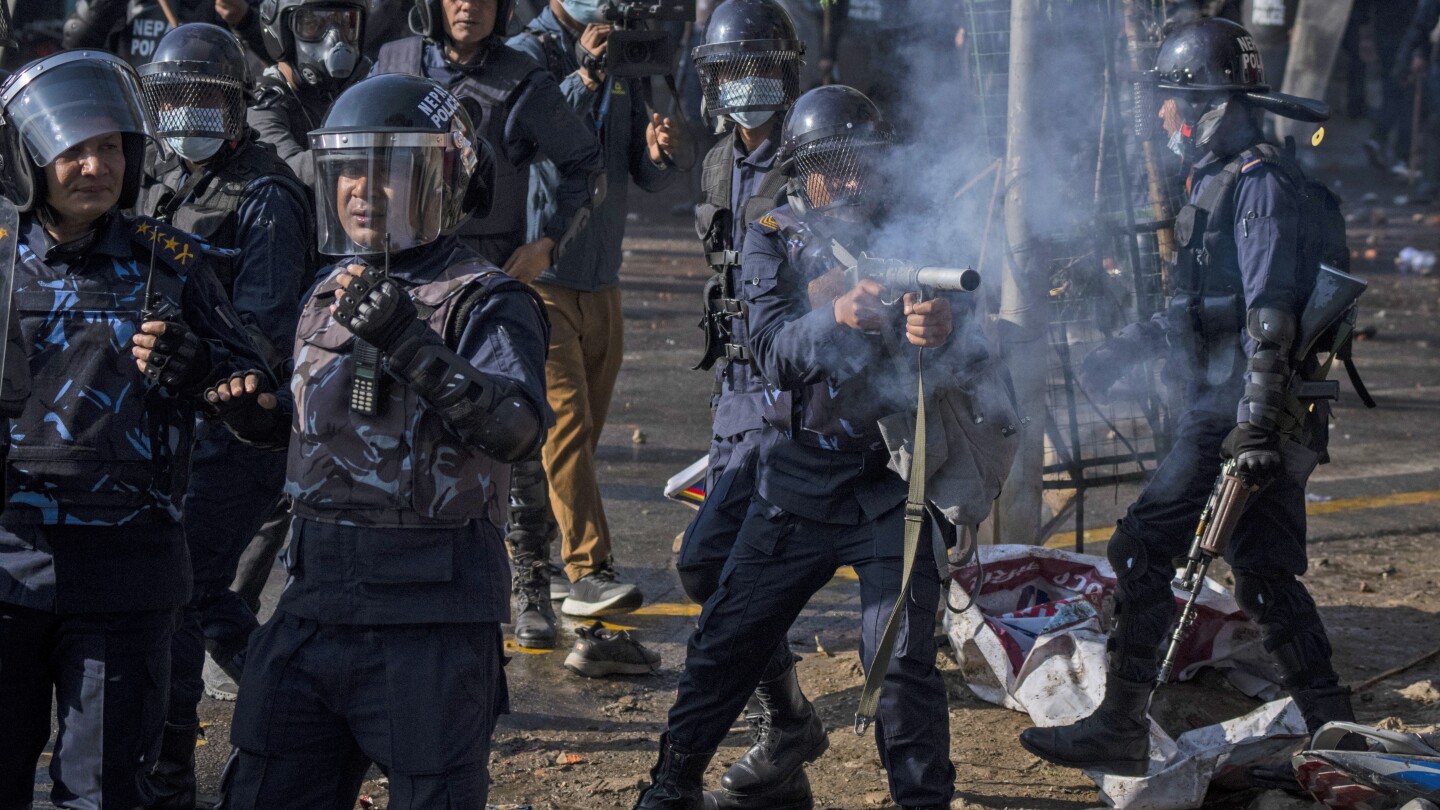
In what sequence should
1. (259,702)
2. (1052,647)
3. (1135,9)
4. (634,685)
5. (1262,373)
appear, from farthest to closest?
1. (1135,9)
2. (634,685)
3. (1052,647)
4. (1262,373)
5. (259,702)

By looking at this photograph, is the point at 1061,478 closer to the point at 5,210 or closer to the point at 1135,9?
the point at 1135,9

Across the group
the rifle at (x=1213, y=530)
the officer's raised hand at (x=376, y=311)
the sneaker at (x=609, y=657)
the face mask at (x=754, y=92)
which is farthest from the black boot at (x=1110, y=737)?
the officer's raised hand at (x=376, y=311)

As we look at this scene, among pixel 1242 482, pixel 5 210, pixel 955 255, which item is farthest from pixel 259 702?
pixel 1242 482

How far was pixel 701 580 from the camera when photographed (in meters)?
4.72

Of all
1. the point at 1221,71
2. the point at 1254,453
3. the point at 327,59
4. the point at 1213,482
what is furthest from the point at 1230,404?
the point at 327,59

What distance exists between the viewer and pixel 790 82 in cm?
530

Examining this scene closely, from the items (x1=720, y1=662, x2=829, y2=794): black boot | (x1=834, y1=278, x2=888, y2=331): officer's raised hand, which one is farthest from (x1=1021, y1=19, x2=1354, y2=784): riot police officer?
(x1=834, y1=278, x2=888, y2=331): officer's raised hand

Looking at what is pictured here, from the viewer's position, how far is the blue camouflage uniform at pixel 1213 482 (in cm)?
470

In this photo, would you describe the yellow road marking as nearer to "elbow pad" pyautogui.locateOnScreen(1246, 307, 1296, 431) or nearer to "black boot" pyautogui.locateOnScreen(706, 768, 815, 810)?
"elbow pad" pyautogui.locateOnScreen(1246, 307, 1296, 431)

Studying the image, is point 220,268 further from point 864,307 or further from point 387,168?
point 864,307

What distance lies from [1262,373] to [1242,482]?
0.30m

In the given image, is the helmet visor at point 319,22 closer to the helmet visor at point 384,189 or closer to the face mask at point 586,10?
the face mask at point 586,10

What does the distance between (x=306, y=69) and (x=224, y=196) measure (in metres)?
1.34

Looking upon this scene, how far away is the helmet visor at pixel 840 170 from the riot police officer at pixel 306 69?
210cm
